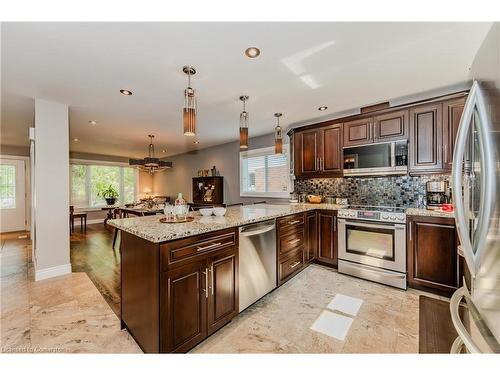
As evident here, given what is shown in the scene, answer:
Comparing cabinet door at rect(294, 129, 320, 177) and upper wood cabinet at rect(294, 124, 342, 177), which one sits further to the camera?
cabinet door at rect(294, 129, 320, 177)

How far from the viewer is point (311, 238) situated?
318cm

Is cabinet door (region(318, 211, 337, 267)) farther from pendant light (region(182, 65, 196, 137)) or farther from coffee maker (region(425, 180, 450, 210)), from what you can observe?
pendant light (region(182, 65, 196, 137))

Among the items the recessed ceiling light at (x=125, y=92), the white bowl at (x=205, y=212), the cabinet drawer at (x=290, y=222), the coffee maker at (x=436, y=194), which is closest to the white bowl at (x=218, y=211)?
the white bowl at (x=205, y=212)

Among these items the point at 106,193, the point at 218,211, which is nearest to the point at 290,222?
the point at 218,211

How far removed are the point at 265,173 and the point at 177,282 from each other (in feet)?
12.2

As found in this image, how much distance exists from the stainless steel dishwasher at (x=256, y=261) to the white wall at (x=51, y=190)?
2757 mm

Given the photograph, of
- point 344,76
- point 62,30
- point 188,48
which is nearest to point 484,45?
point 344,76

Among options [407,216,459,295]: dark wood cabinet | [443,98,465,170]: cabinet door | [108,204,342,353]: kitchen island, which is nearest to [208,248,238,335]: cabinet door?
[108,204,342,353]: kitchen island

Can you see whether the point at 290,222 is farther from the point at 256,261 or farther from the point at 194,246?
the point at 194,246

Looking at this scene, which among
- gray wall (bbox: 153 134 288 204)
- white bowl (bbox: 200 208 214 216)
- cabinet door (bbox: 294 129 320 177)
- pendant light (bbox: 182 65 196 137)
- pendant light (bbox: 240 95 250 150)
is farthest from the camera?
gray wall (bbox: 153 134 288 204)

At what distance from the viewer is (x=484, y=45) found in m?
0.91

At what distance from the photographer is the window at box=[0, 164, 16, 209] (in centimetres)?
549

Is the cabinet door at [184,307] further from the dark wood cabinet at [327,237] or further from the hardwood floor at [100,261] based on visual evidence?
the dark wood cabinet at [327,237]

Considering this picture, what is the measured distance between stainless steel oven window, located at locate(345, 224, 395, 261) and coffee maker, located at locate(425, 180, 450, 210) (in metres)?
0.72
